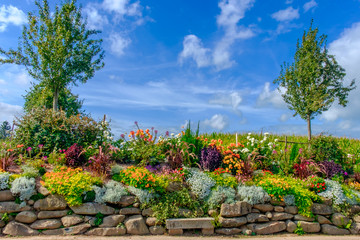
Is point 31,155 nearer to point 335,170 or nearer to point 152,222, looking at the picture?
point 152,222

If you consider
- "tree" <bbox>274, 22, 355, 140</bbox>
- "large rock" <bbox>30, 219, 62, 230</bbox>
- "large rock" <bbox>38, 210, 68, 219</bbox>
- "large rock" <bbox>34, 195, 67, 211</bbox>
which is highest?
Result: "tree" <bbox>274, 22, 355, 140</bbox>

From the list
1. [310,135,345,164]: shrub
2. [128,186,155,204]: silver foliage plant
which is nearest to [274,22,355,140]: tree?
[310,135,345,164]: shrub

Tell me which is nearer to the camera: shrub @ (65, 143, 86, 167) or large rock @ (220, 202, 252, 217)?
large rock @ (220, 202, 252, 217)

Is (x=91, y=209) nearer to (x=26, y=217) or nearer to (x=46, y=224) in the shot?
(x=46, y=224)

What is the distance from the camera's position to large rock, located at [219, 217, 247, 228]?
5.98m

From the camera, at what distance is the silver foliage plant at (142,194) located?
5.88 m

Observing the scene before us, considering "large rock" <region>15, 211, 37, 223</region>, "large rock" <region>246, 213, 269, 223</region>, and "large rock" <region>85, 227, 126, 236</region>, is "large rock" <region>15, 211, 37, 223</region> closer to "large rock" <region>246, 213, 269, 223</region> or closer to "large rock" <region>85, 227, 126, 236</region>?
"large rock" <region>85, 227, 126, 236</region>

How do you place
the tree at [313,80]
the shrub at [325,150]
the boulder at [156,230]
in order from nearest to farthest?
the boulder at [156,230], the shrub at [325,150], the tree at [313,80]

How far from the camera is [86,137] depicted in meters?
7.93

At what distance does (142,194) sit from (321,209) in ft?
14.3

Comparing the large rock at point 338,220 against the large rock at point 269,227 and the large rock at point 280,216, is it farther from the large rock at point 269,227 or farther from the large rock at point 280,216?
the large rock at point 269,227

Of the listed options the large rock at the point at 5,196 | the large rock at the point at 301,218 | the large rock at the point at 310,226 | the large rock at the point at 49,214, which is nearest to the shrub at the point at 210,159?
the large rock at the point at 301,218

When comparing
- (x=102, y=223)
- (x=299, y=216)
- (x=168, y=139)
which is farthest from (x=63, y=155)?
(x=299, y=216)

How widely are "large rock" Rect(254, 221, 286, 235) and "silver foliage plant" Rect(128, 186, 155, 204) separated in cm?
246
